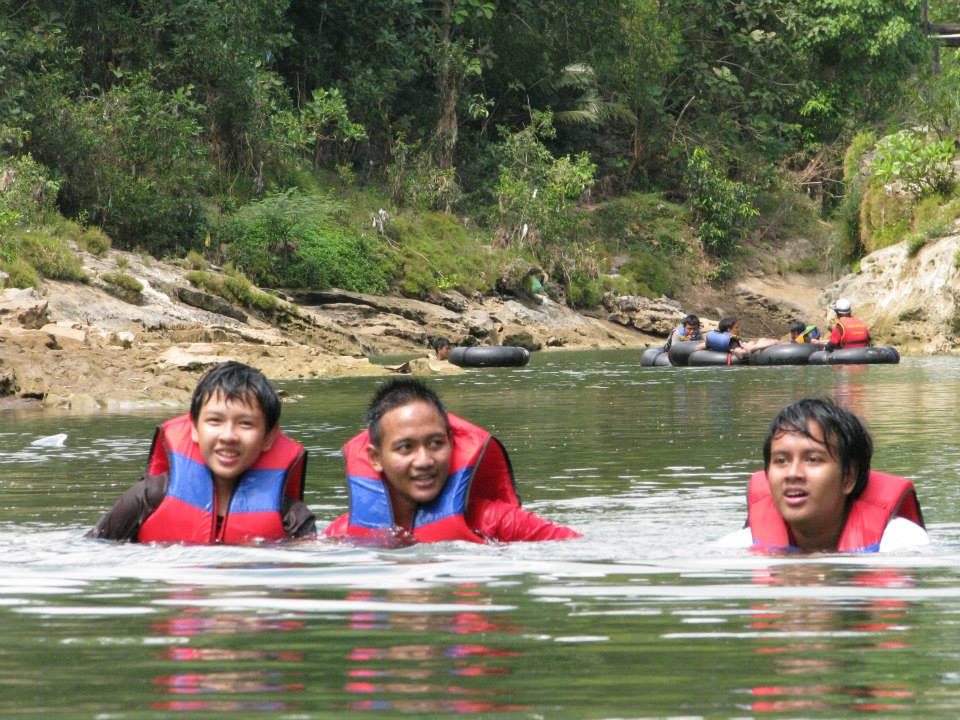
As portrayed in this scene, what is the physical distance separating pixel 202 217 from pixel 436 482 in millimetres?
29090

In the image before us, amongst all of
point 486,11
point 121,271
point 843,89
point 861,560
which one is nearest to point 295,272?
point 121,271

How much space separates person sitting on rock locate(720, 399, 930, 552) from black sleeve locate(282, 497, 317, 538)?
71.7 inches

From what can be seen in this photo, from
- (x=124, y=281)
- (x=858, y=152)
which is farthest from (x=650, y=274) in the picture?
(x=124, y=281)

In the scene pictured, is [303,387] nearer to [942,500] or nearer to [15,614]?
[942,500]

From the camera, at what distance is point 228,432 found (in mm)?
6352

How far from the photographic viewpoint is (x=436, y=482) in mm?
6379

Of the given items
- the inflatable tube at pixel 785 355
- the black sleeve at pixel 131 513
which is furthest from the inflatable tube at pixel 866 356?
the black sleeve at pixel 131 513

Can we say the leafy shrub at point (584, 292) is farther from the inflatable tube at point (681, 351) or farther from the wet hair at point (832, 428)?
the wet hair at point (832, 428)

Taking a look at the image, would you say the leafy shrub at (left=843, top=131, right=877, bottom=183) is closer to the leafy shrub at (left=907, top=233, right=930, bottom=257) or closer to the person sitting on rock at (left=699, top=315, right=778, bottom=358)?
the leafy shrub at (left=907, top=233, right=930, bottom=257)

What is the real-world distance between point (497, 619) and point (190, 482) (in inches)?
86.5

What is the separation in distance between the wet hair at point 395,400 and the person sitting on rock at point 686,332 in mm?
21085

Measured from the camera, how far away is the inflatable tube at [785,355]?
Result: 26172 millimetres

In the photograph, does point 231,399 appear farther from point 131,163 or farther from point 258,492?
point 131,163

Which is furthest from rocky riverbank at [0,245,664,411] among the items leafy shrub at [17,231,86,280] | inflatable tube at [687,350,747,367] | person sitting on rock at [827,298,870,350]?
person sitting on rock at [827,298,870,350]
